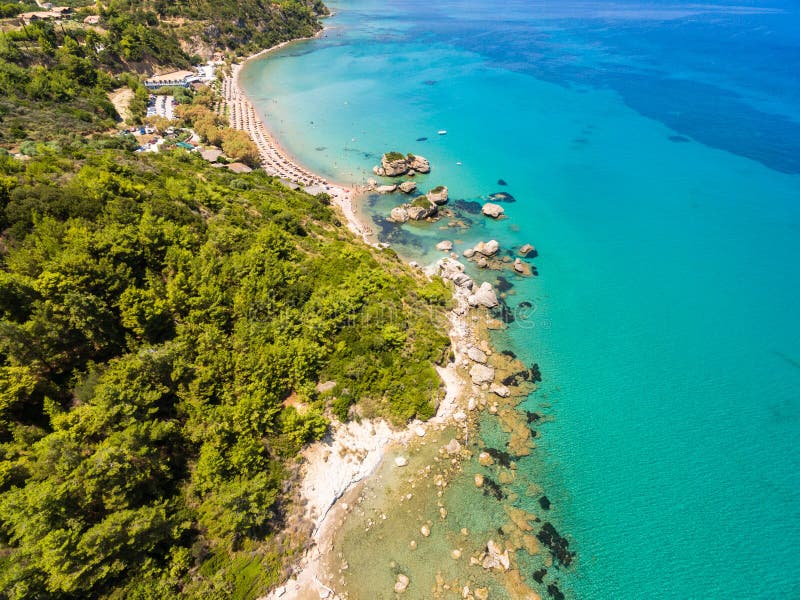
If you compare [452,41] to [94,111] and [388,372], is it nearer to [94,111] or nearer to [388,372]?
[94,111]

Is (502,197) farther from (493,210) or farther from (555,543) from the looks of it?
(555,543)

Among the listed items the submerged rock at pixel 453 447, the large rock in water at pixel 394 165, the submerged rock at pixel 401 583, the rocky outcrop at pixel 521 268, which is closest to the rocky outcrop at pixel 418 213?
the large rock in water at pixel 394 165

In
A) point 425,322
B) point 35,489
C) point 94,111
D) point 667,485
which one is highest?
point 94,111

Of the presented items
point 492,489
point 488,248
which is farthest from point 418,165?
point 492,489

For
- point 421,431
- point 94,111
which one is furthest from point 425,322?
point 94,111

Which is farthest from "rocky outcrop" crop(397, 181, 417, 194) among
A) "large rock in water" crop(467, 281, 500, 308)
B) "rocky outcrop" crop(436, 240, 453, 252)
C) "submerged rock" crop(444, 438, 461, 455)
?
"submerged rock" crop(444, 438, 461, 455)

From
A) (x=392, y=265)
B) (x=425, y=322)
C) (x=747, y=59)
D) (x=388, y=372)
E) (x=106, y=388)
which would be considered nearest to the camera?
(x=106, y=388)

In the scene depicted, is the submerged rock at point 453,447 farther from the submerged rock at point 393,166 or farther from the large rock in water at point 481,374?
the submerged rock at point 393,166

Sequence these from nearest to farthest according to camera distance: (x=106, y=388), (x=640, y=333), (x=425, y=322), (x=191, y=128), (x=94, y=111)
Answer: (x=106, y=388)
(x=425, y=322)
(x=640, y=333)
(x=94, y=111)
(x=191, y=128)
